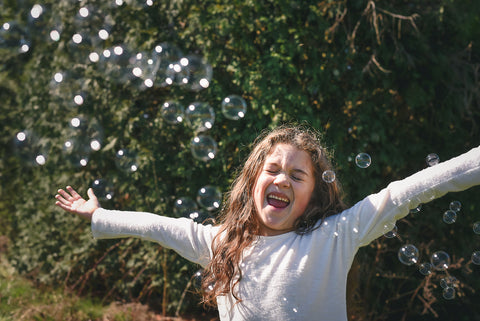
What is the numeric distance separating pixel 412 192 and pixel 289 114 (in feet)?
6.92

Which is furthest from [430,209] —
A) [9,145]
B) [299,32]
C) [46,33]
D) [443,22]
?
[9,145]

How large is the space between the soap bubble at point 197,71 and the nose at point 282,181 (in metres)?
1.90

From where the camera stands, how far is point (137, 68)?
13.0 ft

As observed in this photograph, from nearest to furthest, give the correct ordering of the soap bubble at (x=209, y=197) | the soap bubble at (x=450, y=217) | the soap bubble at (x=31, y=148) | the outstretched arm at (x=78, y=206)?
1. the outstretched arm at (x=78, y=206)
2. the soap bubble at (x=450, y=217)
3. the soap bubble at (x=209, y=197)
4. the soap bubble at (x=31, y=148)

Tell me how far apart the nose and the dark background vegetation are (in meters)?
1.76

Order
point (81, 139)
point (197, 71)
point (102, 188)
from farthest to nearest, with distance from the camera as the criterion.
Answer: point (81, 139)
point (102, 188)
point (197, 71)

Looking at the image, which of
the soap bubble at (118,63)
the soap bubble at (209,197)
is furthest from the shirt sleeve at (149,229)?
the soap bubble at (118,63)

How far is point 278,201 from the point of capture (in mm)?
1993

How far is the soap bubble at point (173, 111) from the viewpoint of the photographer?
3.84m

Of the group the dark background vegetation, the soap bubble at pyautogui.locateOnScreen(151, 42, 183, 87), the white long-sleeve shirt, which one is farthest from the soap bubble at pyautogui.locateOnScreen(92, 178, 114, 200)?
the white long-sleeve shirt

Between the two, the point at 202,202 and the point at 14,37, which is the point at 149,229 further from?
the point at 14,37

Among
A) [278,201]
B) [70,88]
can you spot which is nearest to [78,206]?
[278,201]

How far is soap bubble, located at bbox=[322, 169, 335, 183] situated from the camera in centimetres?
211

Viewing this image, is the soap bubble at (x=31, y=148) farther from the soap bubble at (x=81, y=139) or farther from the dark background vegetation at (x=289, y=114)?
the soap bubble at (x=81, y=139)
